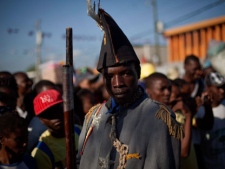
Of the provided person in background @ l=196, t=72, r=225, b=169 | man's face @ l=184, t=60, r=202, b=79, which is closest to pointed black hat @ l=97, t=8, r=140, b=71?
person in background @ l=196, t=72, r=225, b=169

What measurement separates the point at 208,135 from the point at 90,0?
2.81 metres

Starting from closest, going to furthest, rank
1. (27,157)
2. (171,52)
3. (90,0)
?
(90,0)
(27,157)
(171,52)

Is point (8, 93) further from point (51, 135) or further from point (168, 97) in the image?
point (168, 97)

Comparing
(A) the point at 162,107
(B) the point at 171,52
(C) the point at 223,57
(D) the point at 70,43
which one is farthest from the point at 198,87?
(B) the point at 171,52

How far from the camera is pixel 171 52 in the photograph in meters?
15.4

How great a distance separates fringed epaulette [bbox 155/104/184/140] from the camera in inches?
89.6

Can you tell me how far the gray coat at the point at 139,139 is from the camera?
2248mm

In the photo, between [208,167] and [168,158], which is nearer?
[168,158]

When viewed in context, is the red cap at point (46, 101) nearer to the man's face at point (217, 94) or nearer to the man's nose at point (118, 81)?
the man's nose at point (118, 81)

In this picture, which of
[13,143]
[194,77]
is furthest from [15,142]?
[194,77]

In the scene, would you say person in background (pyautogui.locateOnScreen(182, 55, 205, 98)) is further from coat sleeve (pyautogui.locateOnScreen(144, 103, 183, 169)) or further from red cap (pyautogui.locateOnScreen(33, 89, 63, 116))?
coat sleeve (pyautogui.locateOnScreen(144, 103, 183, 169))

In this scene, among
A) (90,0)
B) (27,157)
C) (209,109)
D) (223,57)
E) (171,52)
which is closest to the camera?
(90,0)

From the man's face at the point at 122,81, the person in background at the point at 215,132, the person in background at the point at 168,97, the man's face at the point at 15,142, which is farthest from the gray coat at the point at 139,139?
the person in background at the point at 215,132

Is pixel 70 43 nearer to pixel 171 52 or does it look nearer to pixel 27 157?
pixel 27 157
